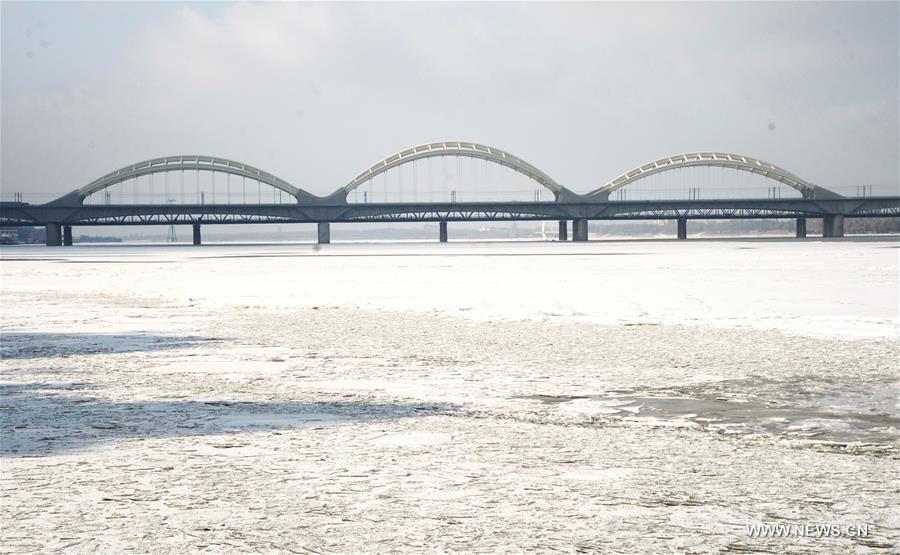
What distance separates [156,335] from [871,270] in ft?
95.0

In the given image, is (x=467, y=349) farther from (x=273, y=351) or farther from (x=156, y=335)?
(x=156, y=335)

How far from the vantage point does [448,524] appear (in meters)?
5.47

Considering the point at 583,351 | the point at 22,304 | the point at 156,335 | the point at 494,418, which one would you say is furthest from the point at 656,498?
the point at 22,304

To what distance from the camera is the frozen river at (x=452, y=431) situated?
17.9 ft

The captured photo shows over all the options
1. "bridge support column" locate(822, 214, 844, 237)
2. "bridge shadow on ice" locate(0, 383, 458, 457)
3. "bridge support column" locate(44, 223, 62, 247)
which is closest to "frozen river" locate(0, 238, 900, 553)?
"bridge shadow on ice" locate(0, 383, 458, 457)

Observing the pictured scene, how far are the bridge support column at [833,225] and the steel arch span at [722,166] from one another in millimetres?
6455

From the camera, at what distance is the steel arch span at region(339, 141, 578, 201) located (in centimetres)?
15275

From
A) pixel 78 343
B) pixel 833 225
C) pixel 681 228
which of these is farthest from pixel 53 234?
pixel 78 343

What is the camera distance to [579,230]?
144m

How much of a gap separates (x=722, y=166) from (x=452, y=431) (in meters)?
162

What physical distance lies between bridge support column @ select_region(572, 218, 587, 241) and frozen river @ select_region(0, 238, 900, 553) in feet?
403

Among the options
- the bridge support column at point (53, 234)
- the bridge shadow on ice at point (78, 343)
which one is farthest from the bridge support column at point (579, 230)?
the bridge shadow on ice at point (78, 343)

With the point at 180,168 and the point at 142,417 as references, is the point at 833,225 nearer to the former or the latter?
the point at 180,168

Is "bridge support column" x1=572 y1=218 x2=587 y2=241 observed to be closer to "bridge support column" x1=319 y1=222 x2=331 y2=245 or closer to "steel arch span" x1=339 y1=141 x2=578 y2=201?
"steel arch span" x1=339 y1=141 x2=578 y2=201
